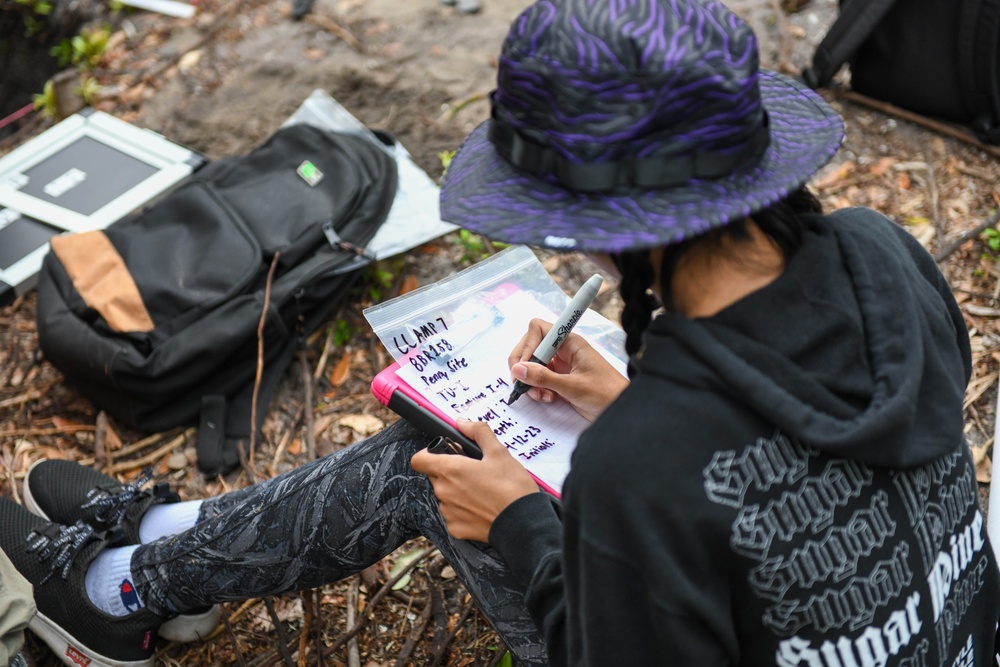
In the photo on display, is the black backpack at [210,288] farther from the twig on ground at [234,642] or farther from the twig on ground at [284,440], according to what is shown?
the twig on ground at [234,642]

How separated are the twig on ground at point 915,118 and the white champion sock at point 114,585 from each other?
9.80ft

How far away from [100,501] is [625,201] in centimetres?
175

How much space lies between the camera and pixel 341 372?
9.61 ft

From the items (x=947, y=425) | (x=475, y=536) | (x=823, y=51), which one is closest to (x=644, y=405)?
(x=947, y=425)

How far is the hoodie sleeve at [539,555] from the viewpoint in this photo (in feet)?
4.39

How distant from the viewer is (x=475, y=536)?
5.05 ft

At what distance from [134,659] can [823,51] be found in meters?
3.02

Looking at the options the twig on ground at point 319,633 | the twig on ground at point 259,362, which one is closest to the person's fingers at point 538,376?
the twig on ground at point 319,633

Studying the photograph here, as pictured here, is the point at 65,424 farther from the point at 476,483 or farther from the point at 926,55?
the point at 926,55

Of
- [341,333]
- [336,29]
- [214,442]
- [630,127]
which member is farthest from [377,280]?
[630,127]

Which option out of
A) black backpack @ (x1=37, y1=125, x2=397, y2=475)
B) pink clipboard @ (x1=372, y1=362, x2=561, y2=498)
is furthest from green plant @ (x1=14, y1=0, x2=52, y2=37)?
pink clipboard @ (x1=372, y1=362, x2=561, y2=498)

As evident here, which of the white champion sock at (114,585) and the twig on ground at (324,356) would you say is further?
the twig on ground at (324,356)

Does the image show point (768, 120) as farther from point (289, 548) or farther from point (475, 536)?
point (289, 548)

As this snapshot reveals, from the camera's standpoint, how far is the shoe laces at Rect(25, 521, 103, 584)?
216cm
